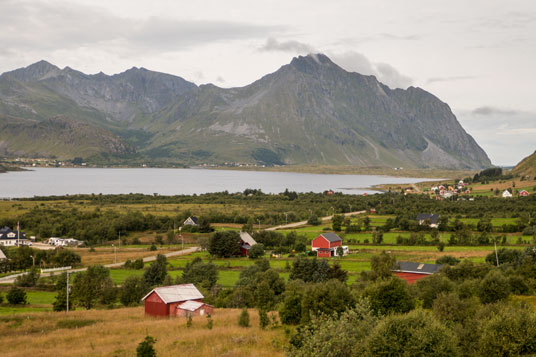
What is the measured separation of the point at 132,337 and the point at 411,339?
16.7 m

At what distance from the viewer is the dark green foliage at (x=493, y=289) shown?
35.8 m

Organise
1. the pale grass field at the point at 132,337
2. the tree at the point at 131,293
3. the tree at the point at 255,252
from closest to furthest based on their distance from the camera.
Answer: the pale grass field at the point at 132,337
the tree at the point at 131,293
the tree at the point at 255,252

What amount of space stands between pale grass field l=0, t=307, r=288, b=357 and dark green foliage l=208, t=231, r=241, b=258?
117 feet

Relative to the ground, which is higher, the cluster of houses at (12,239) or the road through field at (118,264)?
the cluster of houses at (12,239)

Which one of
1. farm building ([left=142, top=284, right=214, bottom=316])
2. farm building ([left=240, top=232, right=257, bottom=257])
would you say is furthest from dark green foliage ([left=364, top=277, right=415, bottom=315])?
farm building ([left=240, top=232, right=257, bottom=257])

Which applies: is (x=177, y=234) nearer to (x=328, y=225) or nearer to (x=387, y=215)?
(x=328, y=225)

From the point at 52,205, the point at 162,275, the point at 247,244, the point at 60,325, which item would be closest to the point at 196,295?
the point at 60,325

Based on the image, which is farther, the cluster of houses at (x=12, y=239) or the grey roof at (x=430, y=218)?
the grey roof at (x=430, y=218)

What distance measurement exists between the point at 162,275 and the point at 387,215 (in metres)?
73.4

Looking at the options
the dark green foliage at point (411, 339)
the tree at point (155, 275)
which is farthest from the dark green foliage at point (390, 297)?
the tree at point (155, 275)

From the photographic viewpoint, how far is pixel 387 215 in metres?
113

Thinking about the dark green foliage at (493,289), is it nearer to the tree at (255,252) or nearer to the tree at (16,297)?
the tree at (255,252)

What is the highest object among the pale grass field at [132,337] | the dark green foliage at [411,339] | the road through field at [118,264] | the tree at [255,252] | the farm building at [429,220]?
the dark green foliage at [411,339]

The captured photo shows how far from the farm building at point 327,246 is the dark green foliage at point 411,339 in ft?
168
